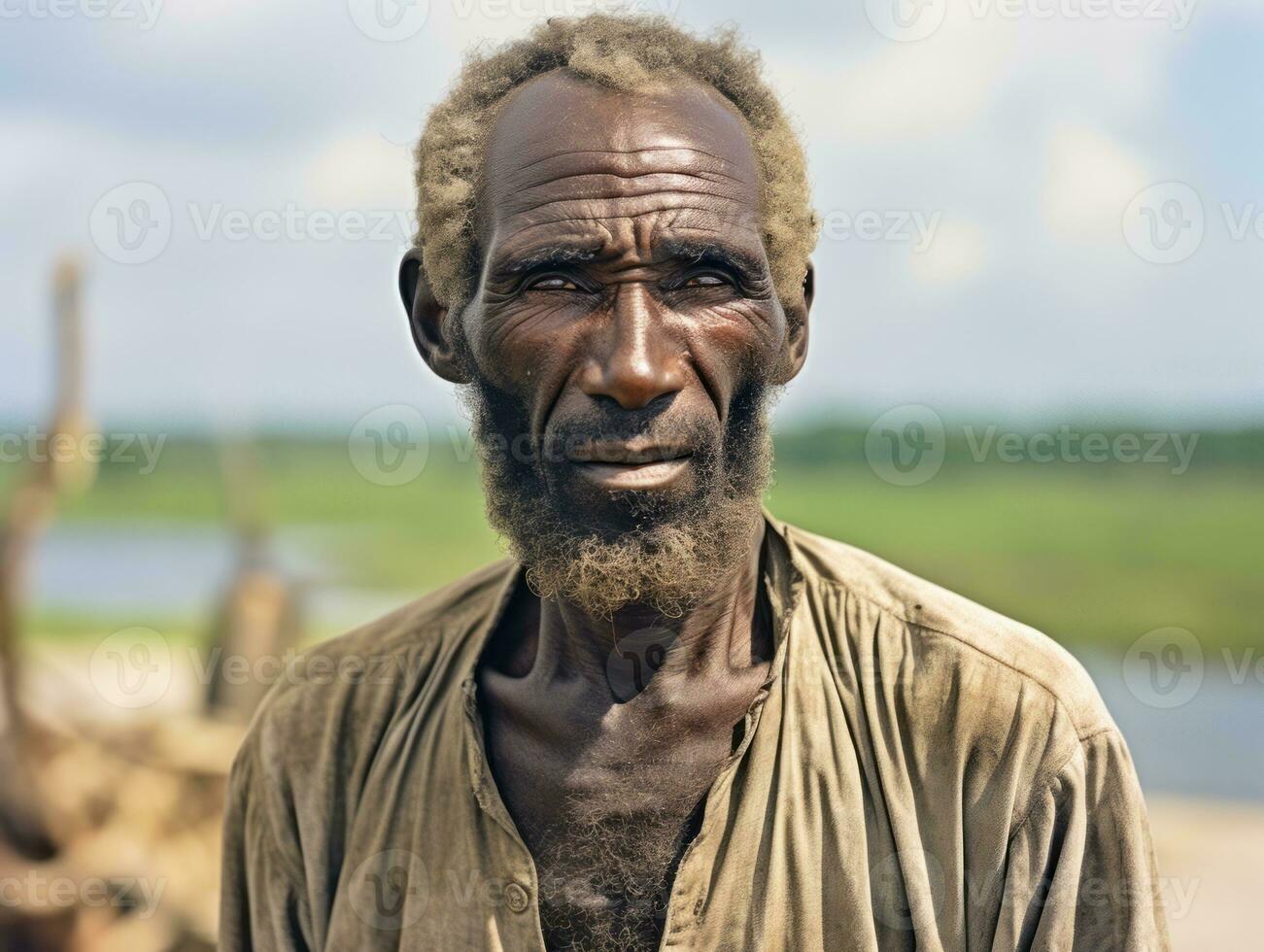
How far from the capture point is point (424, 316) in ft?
9.91

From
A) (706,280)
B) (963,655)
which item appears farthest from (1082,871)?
(706,280)

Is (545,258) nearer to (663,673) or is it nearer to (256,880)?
(663,673)

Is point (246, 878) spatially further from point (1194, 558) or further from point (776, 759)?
point (1194, 558)

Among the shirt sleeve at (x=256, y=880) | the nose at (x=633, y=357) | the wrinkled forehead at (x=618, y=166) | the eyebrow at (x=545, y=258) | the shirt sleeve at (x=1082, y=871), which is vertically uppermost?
the wrinkled forehead at (x=618, y=166)

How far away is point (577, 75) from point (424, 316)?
69cm

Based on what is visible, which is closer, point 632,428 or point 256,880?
point 632,428

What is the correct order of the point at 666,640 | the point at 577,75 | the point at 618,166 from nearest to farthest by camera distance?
the point at 618,166 → the point at 577,75 → the point at 666,640

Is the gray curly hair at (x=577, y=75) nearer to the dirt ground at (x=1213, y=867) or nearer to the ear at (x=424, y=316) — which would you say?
the ear at (x=424, y=316)

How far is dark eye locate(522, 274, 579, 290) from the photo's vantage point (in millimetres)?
2572

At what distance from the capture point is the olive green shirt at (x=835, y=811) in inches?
96.7

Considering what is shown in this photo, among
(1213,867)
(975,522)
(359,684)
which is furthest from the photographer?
(975,522)

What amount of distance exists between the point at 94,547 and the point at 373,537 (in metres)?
6.08

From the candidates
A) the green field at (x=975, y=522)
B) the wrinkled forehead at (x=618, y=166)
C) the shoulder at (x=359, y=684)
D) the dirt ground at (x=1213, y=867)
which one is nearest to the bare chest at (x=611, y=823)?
the shoulder at (x=359, y=684)

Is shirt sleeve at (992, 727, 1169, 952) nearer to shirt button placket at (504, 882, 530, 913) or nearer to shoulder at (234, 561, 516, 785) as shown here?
shirt button placket at (504, 882, 530, 913)
